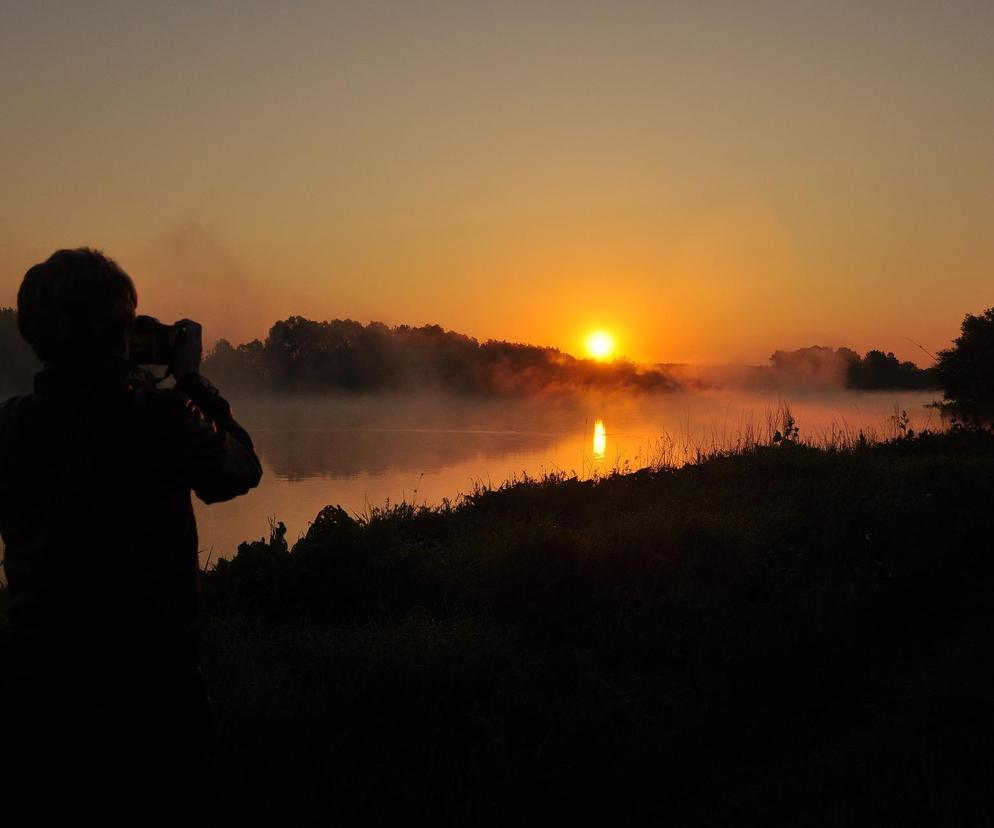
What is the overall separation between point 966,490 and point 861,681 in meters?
5.18

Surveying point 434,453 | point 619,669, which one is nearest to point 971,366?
point 434,453

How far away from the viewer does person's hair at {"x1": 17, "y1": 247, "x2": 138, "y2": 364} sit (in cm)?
207

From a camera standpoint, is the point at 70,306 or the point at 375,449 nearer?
the point at 70,306

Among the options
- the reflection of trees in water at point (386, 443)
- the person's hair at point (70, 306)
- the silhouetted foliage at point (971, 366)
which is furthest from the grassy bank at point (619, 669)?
the silhouetted foliage at point (971, 366)

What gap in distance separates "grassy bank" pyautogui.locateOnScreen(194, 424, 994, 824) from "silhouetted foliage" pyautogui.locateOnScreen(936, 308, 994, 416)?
1396 inches

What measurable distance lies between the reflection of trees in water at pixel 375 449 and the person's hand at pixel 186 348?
19.5 meters

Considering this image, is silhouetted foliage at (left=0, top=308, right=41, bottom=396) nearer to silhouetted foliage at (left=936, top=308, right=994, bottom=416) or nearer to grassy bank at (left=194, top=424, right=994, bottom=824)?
grassy bank at (left=194, top=424, right=994, bottom=824)

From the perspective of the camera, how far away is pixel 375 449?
30.7m

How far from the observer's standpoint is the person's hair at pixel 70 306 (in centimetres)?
207

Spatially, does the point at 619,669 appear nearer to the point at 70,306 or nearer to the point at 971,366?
the point at 70,306

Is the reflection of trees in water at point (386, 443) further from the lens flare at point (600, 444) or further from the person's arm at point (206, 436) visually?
the person's arm at point (206, 436)

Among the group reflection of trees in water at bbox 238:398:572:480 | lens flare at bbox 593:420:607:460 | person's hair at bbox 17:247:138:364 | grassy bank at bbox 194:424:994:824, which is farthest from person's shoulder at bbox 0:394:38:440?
lens flare at bbox 593:420:607:460

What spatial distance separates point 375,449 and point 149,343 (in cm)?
2859

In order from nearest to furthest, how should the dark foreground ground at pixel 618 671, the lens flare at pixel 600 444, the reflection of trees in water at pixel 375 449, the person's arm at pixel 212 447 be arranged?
1. the person's arm at pixel 212 447
2. the dark foreground ground at pixel 618 671
3. the reflection of trees in water at pixel 375 449
4. the lens flare at pixel 600 444
